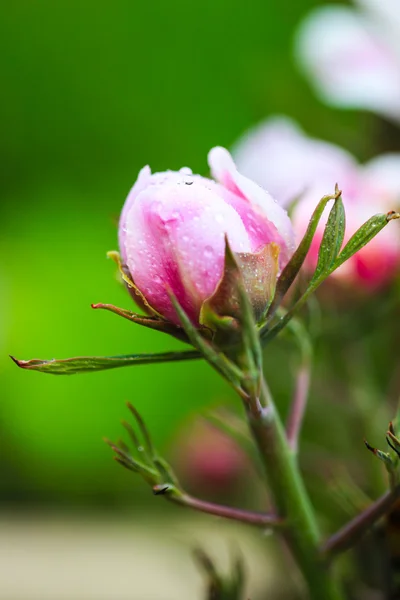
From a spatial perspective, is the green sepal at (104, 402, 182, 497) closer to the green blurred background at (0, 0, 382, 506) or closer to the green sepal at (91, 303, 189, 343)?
the green sepal at (91, 303, 189, 343)

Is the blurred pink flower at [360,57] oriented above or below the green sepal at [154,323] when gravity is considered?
above

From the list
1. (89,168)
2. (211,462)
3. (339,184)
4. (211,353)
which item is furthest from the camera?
(89,168)

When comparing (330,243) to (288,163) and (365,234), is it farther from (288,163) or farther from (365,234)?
(288,163)

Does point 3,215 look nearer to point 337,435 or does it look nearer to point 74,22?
point 74,22

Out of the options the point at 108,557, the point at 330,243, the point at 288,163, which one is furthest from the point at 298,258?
the point at 108,557

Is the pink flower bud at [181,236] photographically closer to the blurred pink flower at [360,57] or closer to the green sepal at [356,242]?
the green sepal at [356,242]

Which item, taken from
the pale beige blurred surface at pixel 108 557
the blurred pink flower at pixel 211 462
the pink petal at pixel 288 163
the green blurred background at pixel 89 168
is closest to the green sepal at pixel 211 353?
the pink petal at pixel 288 163
